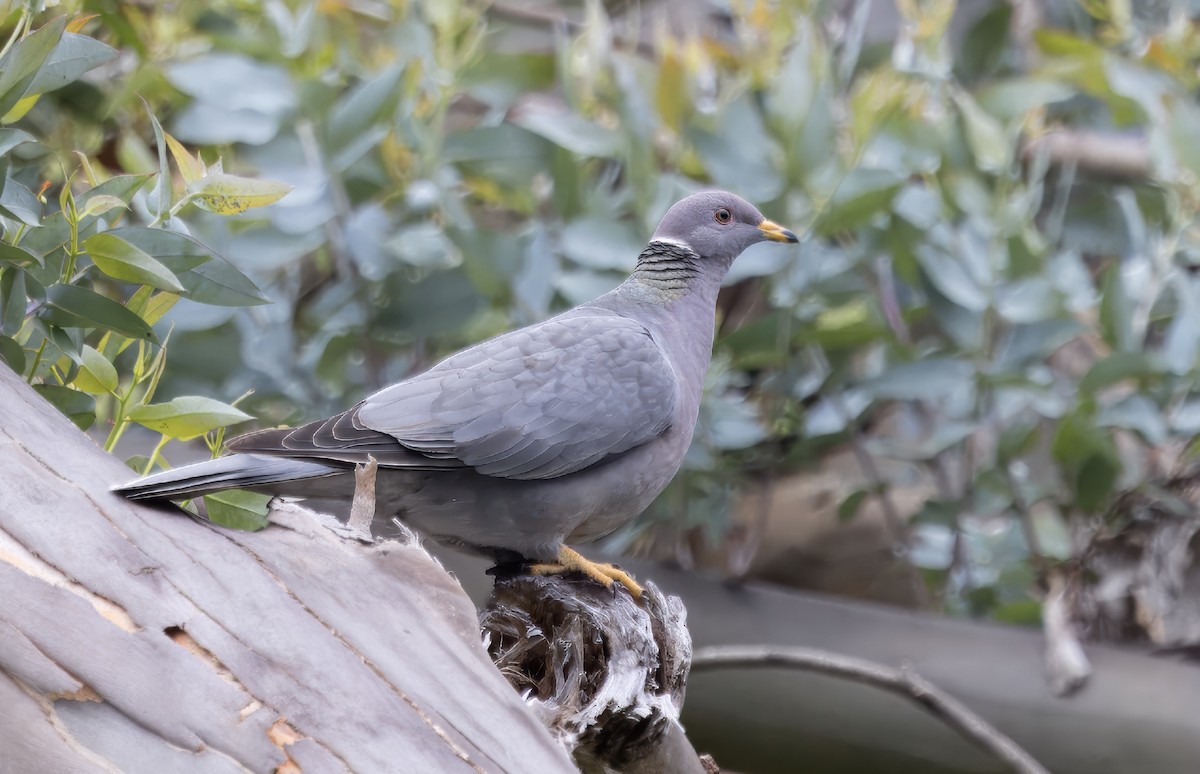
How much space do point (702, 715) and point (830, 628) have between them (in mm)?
442

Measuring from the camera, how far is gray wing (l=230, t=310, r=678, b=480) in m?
2.06

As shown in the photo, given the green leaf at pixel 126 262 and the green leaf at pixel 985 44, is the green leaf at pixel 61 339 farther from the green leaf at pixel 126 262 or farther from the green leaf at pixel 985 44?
the green leaf at pixel 985 44

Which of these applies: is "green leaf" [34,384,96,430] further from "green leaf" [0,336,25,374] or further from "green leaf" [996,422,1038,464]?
"green leaf" [996,422,1038,464]

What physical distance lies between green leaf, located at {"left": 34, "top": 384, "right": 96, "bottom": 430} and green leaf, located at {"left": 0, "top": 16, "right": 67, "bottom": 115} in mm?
403

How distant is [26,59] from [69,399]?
0.50m

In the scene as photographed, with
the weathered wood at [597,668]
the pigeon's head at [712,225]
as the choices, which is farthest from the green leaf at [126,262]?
the pigeon's head at [712,225]

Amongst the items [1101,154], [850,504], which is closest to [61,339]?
[850,504]

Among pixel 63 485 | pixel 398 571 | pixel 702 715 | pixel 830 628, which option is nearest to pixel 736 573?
pixel 830 628

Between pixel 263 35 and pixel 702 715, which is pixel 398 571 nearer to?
pixel 702 715

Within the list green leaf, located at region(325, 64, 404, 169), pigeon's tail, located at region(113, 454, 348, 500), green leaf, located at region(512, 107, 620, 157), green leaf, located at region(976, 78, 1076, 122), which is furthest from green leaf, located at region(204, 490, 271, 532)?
green leaf, located at region(976, 78, 1076, 122)

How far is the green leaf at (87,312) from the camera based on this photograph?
1600 mm

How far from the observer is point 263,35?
12.2 feet

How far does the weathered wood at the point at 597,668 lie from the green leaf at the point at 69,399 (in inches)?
27.6

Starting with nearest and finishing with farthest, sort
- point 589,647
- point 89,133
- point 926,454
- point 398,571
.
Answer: point 398,571 → point 589,647 → point 926,454 → point 89,133
